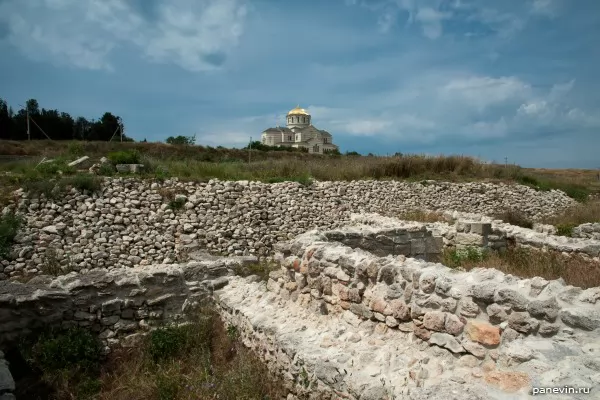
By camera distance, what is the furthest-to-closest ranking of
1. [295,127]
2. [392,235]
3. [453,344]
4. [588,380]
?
[295,127], [392,235], [453,344], [588,380]

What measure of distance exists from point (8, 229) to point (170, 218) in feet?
14.3

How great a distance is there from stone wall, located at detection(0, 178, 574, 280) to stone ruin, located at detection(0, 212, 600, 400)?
20.3 ft

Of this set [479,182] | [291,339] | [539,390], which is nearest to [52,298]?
[291,339]

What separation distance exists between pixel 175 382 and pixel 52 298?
2.16 metres

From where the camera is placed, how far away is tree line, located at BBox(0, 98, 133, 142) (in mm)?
39969

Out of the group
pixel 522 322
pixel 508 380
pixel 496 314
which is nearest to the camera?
pixel 508 380

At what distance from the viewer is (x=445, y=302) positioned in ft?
11.1

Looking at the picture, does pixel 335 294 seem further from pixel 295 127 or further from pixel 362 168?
pixel 295 127

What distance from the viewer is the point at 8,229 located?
11281 mm

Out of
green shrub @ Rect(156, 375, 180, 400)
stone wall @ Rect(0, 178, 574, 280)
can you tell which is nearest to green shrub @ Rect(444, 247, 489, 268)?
green shrub @ Rect(156, 375, 180, 400)

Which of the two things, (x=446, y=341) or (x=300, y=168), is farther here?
(x=300, y=168)

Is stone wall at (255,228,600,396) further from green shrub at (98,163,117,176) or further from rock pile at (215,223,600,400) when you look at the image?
green shrub at (98,163,117,176)

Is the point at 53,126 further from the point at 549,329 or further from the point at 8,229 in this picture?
the point at 549,329

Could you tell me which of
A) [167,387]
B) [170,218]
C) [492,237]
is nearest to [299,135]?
[170,218]
